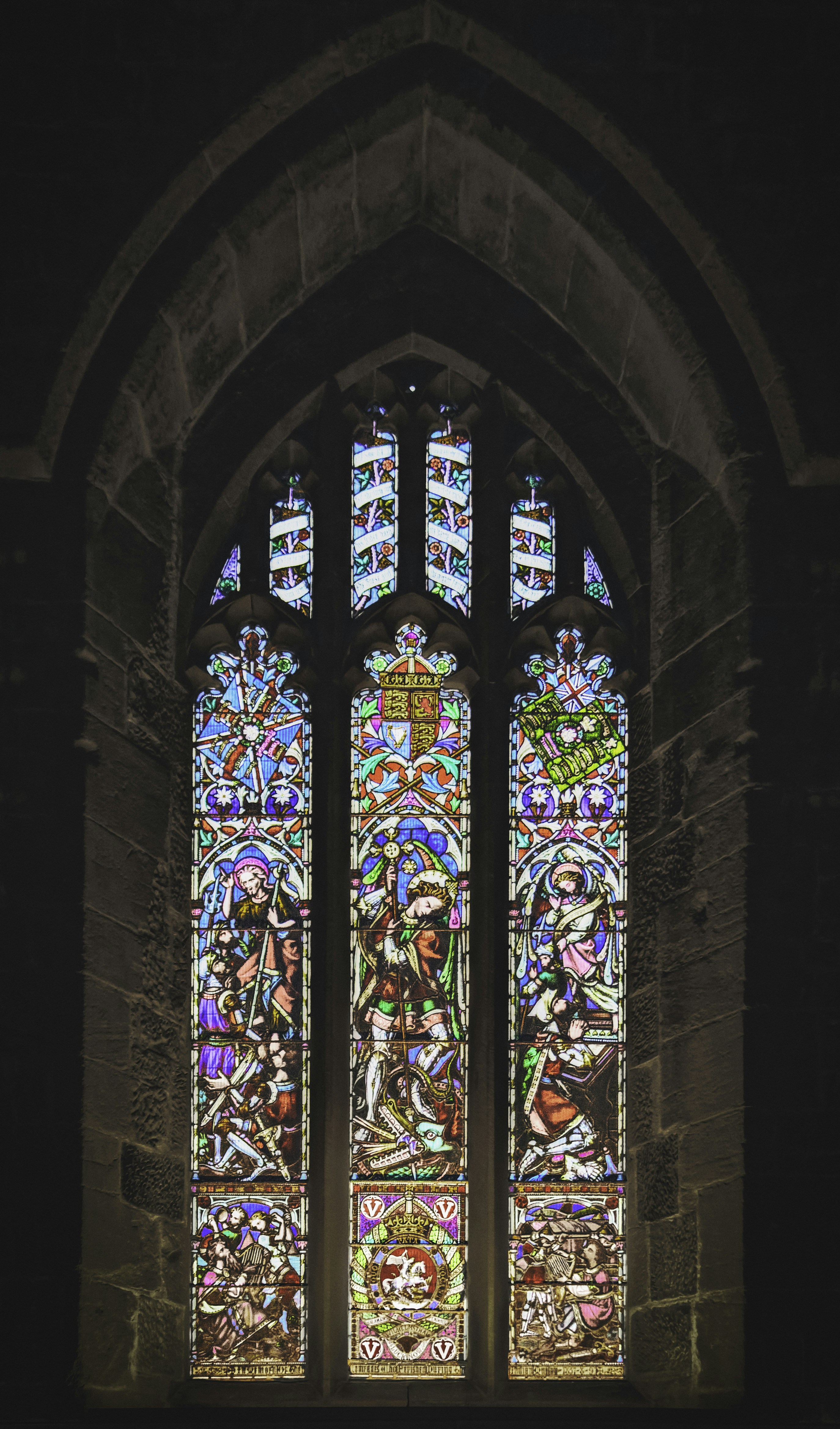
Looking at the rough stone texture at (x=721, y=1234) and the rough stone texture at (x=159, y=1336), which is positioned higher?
the rough stone texture at (x=721, y=1234)

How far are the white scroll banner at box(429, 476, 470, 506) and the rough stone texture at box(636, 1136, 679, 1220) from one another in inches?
89.2

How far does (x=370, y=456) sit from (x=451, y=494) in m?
0.31

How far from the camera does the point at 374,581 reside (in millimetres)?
7648

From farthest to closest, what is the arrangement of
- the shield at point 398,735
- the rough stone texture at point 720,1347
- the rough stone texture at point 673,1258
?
the shield at point 398,735
the rough stone texture at point 673,1258
the rough stone texture at point 720,1347

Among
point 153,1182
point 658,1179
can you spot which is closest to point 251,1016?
point 153,1182

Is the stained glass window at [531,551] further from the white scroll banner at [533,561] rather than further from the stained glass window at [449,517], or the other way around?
the stained glass window at [449,517]

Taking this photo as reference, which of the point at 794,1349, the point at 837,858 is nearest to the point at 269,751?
the point at 837,858

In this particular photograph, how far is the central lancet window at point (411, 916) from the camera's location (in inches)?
278

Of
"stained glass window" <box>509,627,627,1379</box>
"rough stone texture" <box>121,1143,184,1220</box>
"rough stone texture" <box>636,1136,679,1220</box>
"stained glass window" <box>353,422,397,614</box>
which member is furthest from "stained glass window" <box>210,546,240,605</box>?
"rough stone texture" <box>636,1136,679,1220</box>

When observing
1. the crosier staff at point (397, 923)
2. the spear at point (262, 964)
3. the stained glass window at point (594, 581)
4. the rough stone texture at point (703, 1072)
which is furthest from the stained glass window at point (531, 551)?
the rough stone texture at point (703, 1072)

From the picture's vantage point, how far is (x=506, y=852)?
7.37 metres

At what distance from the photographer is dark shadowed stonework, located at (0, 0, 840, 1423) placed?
6.54m

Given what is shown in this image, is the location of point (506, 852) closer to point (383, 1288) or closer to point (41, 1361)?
point (383, 1288)

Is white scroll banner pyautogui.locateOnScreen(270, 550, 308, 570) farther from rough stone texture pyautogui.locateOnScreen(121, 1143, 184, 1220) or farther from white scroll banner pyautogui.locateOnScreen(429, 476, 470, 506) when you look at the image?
rough stone texture pyautogui.locateOnScreen(121, 1143, 184, 1220)
